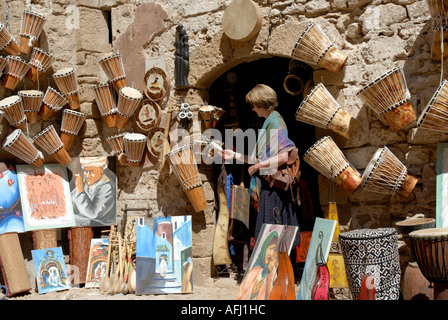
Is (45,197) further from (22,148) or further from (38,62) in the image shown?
(38,62)

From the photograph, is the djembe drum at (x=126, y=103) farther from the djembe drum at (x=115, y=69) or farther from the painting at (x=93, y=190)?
the painting at (x=93, y=190)

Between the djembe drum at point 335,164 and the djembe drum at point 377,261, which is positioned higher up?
the djembe drum at point 335,164

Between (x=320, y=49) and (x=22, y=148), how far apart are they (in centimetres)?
308

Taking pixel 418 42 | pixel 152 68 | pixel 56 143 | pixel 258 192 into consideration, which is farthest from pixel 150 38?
pixel 418 42

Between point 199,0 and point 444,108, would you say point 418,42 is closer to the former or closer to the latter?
point 444,108

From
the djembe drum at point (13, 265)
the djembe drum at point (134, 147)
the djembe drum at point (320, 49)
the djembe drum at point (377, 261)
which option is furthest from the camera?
the djembe drum at point (134, 147)

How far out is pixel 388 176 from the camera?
4543 millimetres

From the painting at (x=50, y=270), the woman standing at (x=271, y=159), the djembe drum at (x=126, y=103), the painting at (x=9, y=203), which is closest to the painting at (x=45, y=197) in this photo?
the painting at (x=9, y=203)

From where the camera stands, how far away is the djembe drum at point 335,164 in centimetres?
472

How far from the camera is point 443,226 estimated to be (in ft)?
14.4

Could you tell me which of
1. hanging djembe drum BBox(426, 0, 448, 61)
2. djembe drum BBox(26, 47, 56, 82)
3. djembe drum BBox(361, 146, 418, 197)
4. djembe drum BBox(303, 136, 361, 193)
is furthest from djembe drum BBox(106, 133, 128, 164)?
hanging djembe drum BBox(426, 0, 448, 61)

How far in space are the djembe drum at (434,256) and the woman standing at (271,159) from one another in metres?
1.06

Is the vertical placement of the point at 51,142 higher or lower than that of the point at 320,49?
lower

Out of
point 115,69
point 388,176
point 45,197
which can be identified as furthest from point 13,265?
point 388,176
